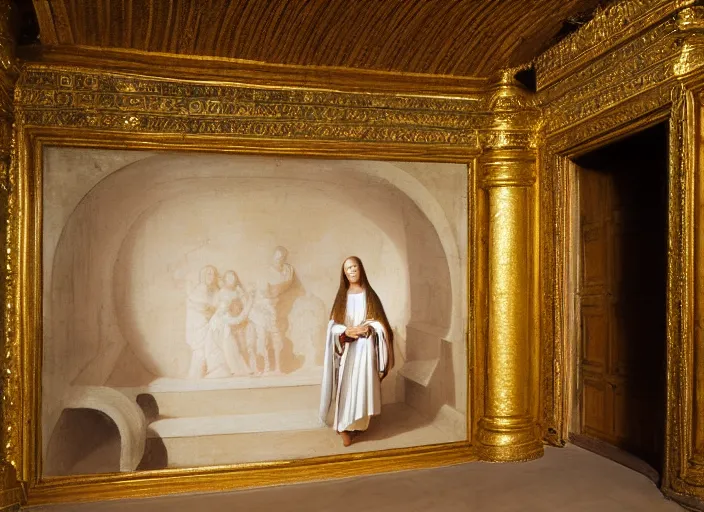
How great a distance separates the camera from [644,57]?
329 cm

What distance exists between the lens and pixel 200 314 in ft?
12.4

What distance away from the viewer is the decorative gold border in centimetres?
342

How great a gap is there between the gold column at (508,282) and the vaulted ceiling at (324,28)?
17.8 inches

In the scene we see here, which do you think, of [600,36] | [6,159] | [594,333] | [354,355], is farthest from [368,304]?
[6,159]

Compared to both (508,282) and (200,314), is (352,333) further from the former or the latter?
(508,282)

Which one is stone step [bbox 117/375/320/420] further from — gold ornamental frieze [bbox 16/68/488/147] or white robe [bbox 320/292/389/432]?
gold ornamental frieze [bbox 16/68/488/147]

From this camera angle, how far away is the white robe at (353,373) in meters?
3.89

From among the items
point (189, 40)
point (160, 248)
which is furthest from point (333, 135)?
point (160, 248)

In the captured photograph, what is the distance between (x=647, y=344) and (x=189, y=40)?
3.22m

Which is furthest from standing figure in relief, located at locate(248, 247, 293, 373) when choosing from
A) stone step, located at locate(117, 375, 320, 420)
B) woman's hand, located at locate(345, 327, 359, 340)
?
woman's hand, located at locate(345, 327, 359, 340)

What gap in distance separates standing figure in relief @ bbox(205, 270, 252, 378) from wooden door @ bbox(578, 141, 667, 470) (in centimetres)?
223

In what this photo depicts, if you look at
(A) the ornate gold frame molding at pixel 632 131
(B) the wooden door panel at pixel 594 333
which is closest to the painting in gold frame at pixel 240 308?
(A) the ornate gold frame molding at pixel 632 131

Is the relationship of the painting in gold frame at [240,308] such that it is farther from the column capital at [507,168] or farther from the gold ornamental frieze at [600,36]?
the gold ornamental frieze at [600,36]

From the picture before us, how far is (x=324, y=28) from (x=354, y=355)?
1.95m
